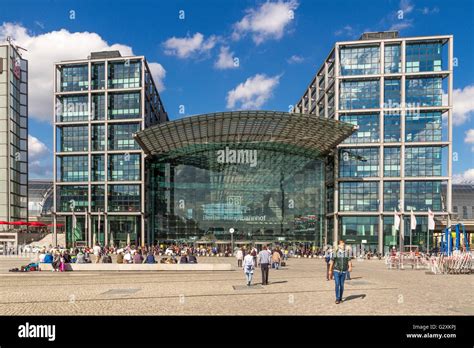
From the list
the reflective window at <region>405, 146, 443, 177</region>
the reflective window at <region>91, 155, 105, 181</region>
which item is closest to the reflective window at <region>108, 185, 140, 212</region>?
the reflective window at <region>91, 155, 105, 181</region>

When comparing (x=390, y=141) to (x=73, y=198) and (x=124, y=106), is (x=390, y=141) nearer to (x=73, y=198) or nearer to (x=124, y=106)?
(x=124, y=106)

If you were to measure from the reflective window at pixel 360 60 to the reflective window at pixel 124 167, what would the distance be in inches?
1369

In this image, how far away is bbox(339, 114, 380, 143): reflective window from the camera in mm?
57062

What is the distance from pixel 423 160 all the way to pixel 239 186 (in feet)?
88.7

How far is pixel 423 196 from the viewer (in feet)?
181

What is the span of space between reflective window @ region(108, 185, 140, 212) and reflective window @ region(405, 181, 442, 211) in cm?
4034

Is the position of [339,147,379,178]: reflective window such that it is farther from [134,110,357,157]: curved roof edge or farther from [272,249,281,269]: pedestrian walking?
[272,249,281,269]: pedestrian walking

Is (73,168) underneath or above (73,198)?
above

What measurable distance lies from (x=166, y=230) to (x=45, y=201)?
67260 mm

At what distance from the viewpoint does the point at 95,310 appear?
34.4ft

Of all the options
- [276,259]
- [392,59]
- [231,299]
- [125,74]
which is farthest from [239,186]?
[231,299]

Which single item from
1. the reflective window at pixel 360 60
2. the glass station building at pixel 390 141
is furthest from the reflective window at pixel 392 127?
the reflective window at pixel 360 60
